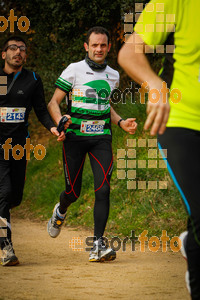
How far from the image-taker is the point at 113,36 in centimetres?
1413

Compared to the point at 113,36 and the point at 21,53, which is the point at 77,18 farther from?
the point at 21,53

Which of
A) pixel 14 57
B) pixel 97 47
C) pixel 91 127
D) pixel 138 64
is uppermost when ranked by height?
pixel 138 64

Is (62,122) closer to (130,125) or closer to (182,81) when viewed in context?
(130,125)

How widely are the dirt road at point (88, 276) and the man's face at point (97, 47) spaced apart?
7.83 feet

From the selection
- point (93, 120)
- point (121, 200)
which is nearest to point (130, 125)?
point (93, 120)

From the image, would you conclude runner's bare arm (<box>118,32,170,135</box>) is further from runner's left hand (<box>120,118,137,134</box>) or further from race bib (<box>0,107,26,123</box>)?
race bib (<box>0,107,26,123</box>)

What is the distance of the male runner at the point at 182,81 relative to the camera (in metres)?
2.99

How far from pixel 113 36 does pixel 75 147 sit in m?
7.89

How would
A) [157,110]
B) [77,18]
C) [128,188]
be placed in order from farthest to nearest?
[77,18] → [128,188] → [157,110]

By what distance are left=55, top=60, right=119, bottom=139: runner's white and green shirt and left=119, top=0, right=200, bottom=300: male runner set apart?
3.54m

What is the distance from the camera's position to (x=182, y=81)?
10.3 feet

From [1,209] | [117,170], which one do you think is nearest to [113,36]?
[117,170]

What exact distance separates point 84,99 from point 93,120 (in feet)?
0.87

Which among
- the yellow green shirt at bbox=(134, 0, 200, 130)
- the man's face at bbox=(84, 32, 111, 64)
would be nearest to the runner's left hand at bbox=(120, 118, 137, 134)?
the man's face at bbox=(84, 32, 111, 64)
